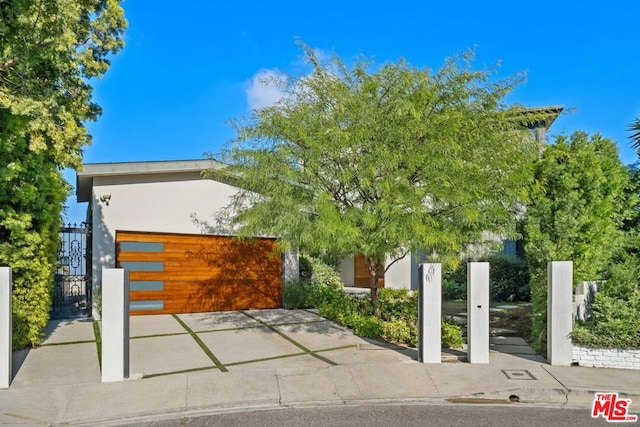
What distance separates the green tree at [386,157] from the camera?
264 inches

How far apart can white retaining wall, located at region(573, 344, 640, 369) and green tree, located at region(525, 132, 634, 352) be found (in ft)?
2.08

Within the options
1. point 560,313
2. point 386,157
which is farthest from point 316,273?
point 560,313

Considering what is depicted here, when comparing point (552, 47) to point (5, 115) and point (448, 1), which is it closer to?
point (448, 1)

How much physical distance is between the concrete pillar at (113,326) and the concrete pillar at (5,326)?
1.09m

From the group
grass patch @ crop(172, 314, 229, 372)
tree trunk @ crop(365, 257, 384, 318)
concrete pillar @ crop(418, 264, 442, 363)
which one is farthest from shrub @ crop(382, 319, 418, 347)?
grass patch @ crop(172, 314, 229, 372)

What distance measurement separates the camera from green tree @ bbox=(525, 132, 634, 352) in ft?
22.3

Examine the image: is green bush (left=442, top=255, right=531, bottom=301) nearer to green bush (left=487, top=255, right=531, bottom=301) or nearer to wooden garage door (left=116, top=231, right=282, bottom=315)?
green bush (left=487, top=255, right=531, bottom=301)

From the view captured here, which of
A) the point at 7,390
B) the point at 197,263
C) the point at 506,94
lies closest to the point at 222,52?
the point at 197,263

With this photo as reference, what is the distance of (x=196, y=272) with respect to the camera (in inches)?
425

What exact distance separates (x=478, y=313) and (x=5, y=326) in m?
6.39

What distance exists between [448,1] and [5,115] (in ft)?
29.7

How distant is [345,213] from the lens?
695 cm

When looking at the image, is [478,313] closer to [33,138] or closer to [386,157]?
[386,157]

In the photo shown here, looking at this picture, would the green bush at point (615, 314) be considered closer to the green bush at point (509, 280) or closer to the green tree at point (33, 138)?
the green bush at point (509, 280)
